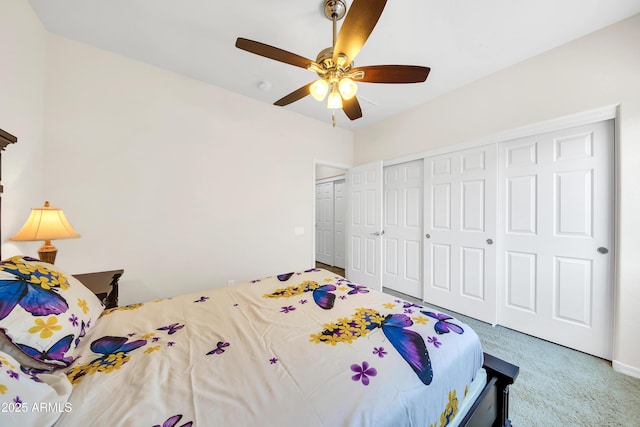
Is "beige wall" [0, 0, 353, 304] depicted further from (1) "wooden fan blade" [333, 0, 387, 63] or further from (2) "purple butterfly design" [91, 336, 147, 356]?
(1) "wooden fan blade" [333, 0, 387, 63]

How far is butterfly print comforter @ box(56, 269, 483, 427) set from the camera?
2.19 ft

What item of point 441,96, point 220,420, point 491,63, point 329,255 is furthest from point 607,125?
point 329,255

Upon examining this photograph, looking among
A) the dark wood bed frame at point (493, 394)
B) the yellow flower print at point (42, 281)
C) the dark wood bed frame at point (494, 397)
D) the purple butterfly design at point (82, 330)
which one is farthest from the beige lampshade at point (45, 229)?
the dark wood bed frame at point (494, 397)

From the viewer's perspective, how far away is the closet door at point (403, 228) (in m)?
3.21

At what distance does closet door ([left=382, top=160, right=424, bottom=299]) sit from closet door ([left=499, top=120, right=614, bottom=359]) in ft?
3.14

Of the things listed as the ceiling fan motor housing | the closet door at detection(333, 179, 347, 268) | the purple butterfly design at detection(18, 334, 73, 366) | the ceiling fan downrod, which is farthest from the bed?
the closet door at detection(333, 179, 347, 268)

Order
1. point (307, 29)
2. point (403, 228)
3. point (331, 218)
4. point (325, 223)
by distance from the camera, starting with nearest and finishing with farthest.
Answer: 1. point (307, 29)
2. point (403, 228)
3. point (331, 218)
4. point (325, 223)

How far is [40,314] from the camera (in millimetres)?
849

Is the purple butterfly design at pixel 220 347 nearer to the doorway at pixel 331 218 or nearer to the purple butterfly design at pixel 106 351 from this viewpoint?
the purple butterfly design at pixel 106 351

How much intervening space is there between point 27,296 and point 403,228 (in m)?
3.46

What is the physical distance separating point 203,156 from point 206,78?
85 centimetres

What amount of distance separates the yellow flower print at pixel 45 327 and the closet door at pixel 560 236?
3388 mm

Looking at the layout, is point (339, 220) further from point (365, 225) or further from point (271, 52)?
point (271, 52)

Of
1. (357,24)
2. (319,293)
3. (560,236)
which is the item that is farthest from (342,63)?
(560,236)
